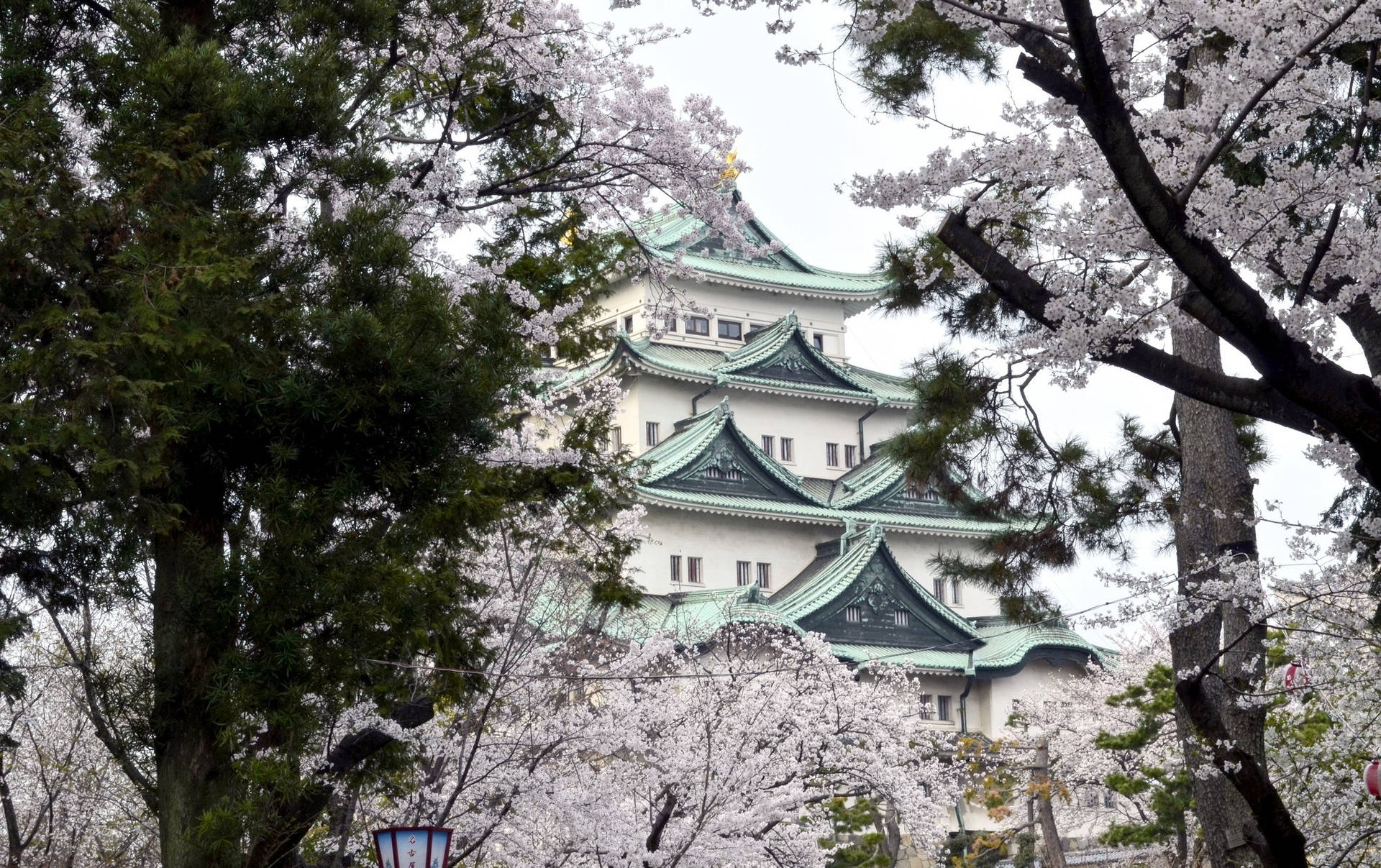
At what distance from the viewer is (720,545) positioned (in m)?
34.4

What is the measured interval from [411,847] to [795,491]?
2786 centimetres

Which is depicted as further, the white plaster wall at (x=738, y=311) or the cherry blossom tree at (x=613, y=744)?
the white plaster wall at (x=738, y=311)

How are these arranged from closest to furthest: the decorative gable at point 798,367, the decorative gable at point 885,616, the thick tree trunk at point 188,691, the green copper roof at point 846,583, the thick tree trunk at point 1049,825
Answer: the thick tree trunk at point 188,691 < the thick tree trunk at point 1049,825 < the green copper roof at point 846,583 < the decorative gable at point 885,616 < the decorative gable at point 798,367

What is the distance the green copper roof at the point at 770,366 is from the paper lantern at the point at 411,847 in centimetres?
2684

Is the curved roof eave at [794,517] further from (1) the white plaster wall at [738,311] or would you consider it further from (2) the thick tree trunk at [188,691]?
(2) the thick tree trunk at [188,691]

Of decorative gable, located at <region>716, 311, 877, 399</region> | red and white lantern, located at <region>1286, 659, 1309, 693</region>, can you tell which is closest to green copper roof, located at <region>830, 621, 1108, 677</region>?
decorative gable, located at <region>716, 311, 877, 399</region>

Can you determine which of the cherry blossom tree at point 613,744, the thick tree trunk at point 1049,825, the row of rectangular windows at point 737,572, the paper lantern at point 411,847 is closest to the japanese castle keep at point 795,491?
the row of rectangular windows at point 737,572

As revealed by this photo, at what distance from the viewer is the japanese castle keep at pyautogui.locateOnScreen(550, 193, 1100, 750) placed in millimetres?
32812

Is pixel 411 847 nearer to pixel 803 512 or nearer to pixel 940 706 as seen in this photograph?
pixel 803 512

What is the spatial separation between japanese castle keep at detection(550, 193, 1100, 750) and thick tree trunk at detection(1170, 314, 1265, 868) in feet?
67.3

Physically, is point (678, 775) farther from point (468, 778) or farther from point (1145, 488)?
point (1145, 488)

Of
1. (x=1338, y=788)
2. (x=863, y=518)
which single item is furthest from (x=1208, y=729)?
(x=863, y=518)

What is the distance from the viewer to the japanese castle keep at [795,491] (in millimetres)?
32812

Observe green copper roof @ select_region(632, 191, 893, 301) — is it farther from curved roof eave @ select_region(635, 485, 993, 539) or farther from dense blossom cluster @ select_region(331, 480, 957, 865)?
dense blossom cluster @ select_region(331, 480, 957, 865)
